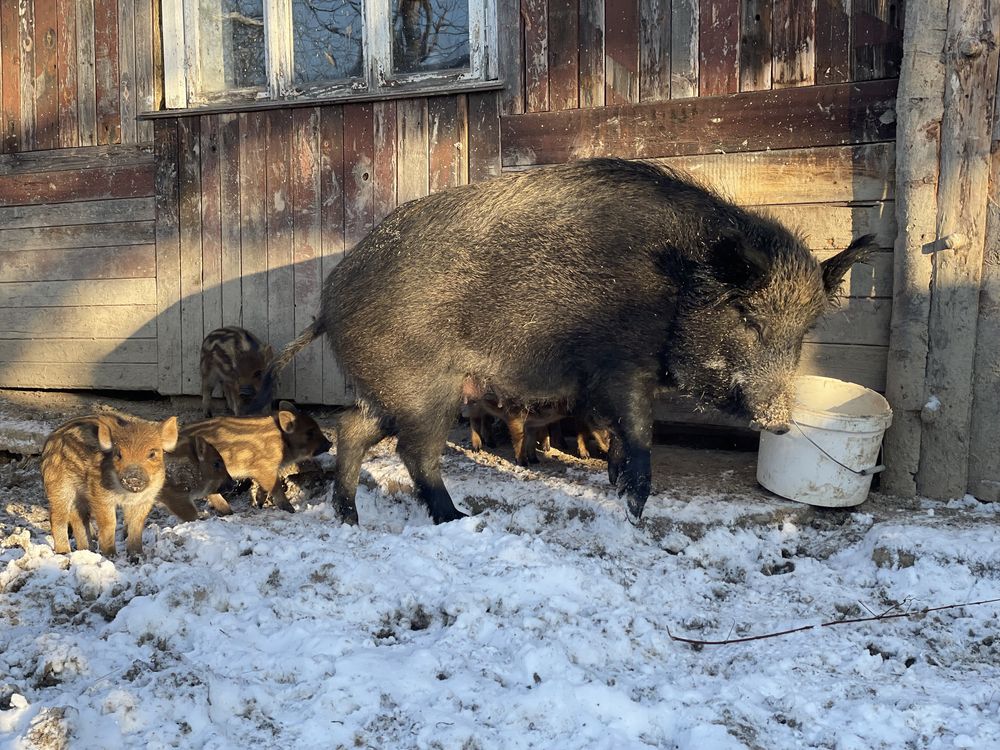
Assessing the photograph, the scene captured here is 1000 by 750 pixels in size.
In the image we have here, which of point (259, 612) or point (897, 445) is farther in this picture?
point (897, 445)

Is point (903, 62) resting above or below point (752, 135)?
above

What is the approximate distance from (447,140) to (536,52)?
83cm

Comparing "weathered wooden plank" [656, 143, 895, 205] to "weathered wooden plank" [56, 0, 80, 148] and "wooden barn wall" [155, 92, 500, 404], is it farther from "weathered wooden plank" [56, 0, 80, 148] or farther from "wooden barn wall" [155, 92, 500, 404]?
"weathered wooden plank" [56, 0, 80, 148]

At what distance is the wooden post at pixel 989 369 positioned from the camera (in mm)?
4391

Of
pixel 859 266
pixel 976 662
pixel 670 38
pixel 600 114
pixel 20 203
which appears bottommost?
pixel 976 662

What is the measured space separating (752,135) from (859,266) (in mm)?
994

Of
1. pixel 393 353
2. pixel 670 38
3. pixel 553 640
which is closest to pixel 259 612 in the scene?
pixel 553 640

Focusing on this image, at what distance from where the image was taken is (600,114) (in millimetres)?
5316

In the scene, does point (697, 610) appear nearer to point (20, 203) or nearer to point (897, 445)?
point (897, 445)

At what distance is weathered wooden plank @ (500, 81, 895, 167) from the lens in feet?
15.5

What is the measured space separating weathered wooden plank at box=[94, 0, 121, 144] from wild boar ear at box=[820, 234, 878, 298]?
5411 millimetres

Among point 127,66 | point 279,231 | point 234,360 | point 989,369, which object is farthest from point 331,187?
point 989,369

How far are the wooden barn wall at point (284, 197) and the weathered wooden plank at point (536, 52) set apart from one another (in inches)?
11.3

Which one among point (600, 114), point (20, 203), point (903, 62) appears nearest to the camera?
point (903, 62)
